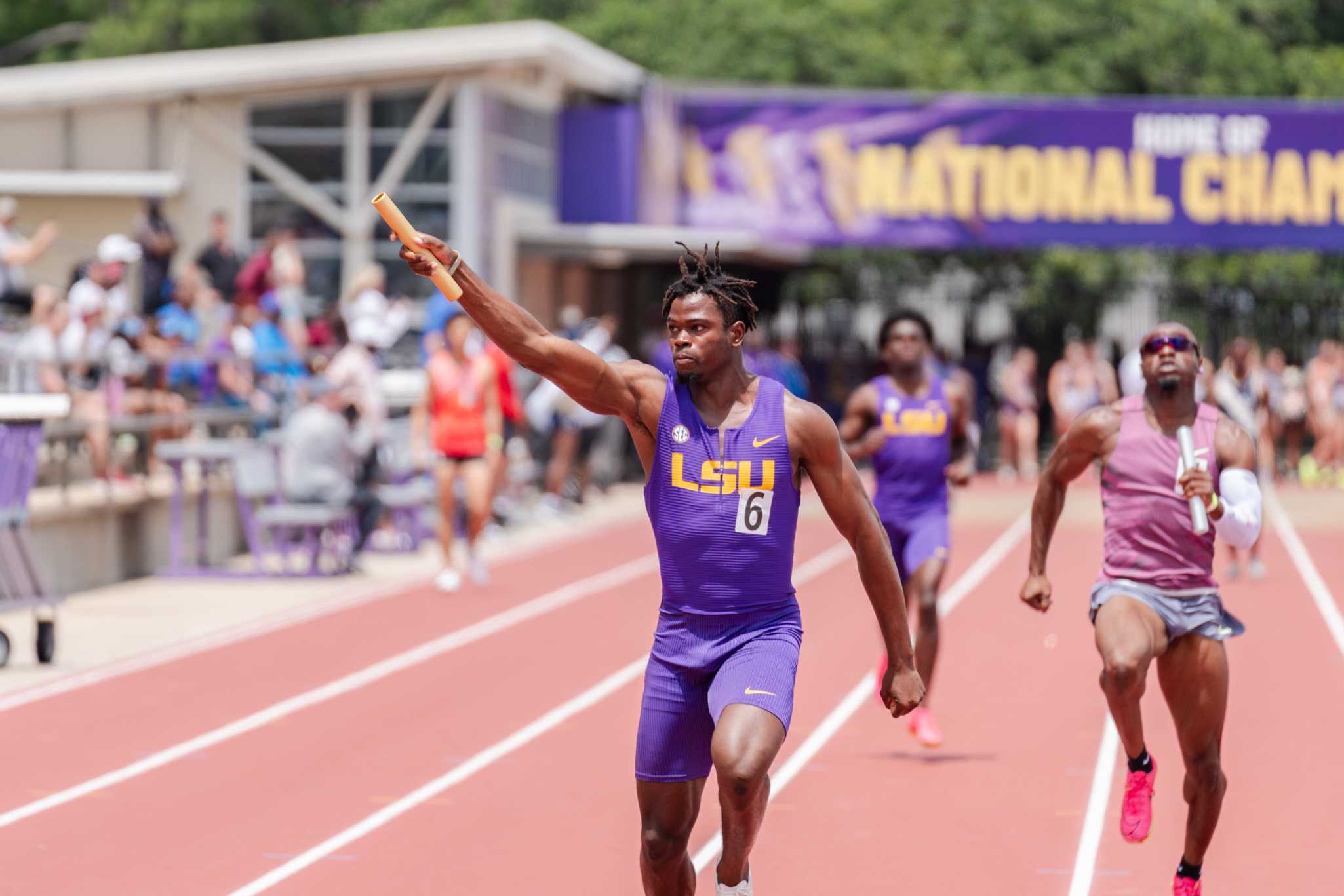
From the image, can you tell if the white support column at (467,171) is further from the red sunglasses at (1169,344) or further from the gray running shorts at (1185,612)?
the gray running shorts at (1185,612)

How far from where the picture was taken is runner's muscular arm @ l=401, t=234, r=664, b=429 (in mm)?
5879

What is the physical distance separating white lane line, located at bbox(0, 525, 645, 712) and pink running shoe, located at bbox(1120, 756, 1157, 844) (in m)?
6.43

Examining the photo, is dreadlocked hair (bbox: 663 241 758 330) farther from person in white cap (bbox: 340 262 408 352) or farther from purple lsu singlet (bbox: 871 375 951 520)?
person in white cap (bbox: 340 262 408 352)

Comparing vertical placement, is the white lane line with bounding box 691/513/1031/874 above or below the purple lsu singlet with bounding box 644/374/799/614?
below

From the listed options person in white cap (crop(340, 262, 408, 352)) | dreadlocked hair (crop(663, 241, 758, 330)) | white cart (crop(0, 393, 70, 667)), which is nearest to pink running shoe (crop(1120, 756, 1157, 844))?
dreadlocked hair (crop(663, 241, 758, 330))

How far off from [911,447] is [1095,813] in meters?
2.45

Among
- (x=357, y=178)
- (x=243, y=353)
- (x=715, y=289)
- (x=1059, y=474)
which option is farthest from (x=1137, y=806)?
(x=357, y=178)

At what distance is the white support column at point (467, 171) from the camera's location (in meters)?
26.9

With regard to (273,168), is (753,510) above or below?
below

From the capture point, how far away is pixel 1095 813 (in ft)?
29.7

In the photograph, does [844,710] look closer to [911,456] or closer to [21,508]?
[911,456]

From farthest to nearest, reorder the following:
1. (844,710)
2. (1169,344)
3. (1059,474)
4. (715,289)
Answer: (844,710) < (1059,474) < (1169,344) < (715,289)

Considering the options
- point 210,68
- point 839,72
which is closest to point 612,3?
point 839,72

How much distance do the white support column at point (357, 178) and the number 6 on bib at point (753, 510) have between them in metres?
21.1
